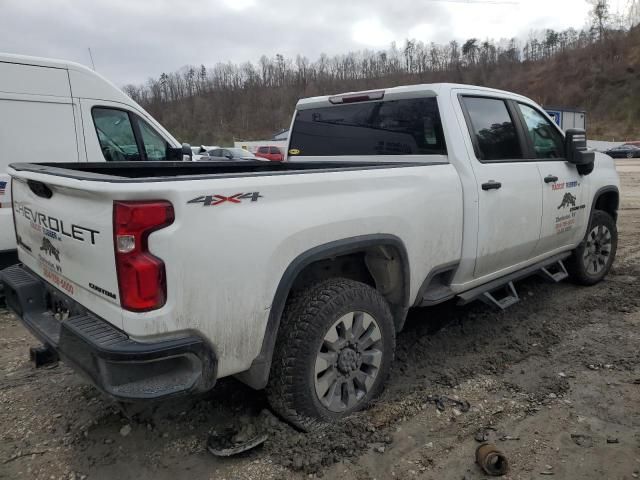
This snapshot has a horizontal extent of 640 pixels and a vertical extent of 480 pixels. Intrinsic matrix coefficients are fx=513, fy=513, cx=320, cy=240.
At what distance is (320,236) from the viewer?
2574 millimetres

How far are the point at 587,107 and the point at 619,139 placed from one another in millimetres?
10852

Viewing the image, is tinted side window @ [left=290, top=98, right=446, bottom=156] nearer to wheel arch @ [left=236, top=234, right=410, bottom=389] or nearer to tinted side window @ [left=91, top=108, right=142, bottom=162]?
wheel arch @ [left=236, top=234, right=410, bottom=389]

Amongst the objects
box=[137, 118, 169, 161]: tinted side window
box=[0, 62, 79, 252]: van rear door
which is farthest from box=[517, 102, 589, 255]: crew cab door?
box=[0, 62, 79, 252]: van rear door

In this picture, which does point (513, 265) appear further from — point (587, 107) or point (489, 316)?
point (587, 107)

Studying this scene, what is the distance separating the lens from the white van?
532cm

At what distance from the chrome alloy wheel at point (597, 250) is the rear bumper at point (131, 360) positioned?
14.4 ft

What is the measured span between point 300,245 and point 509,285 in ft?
7.93

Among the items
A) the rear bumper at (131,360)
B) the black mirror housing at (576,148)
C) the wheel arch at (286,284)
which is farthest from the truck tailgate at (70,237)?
the black mirror housing at (576,148)

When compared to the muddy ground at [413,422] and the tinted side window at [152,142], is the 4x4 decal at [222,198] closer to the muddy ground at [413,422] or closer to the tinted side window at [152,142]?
the muddy ground at [413,422]

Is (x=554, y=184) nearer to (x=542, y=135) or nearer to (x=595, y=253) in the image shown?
(x=542, y=135)

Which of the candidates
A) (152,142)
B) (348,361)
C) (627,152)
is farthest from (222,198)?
(627,152)

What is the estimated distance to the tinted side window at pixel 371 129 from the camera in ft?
11.9

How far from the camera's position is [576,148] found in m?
4.48

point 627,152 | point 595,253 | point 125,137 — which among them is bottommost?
point 627,152
